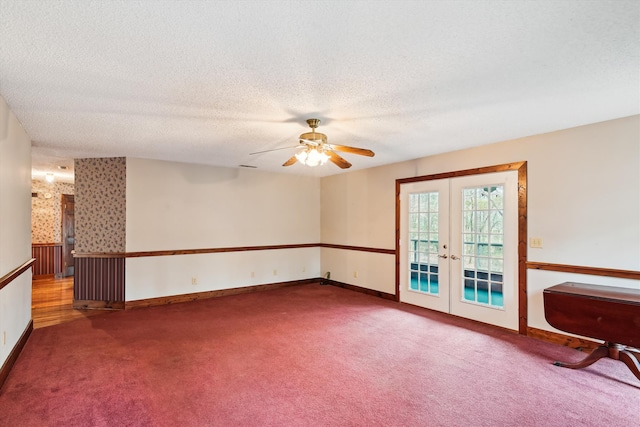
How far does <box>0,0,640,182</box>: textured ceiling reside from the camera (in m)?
1.53

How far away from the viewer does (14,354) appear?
2914mm

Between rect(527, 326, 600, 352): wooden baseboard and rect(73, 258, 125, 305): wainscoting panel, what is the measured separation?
5.47 meters

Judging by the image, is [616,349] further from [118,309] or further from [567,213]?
[118,309]

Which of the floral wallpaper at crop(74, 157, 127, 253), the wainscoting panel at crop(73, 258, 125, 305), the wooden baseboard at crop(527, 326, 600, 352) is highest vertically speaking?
the floral wallpaper at crop(74, 157, 127, 253)

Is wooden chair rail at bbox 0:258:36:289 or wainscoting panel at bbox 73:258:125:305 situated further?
wainscoting panel at bbox 73:258:125:305

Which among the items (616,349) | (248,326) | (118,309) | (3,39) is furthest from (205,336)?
(616,349)

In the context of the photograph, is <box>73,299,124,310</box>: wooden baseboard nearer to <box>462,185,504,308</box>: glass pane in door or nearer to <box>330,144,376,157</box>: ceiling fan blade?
<box>330,144,376,157</box>: ceiling fan blade

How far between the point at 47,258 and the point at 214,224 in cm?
481

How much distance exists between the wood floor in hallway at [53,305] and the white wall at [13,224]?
661 mm

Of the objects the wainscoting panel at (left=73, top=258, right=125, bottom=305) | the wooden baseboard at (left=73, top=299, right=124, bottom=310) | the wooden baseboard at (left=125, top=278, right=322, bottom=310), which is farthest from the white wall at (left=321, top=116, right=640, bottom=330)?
the wooden baseboard at (left=73, top=299, right=124, bottom=310)

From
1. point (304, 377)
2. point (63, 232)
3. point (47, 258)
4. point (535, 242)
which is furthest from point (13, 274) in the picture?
point (47, 258)

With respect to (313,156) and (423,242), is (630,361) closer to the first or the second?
(423,242)

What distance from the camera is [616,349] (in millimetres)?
2727

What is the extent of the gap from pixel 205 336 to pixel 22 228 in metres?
2.24
